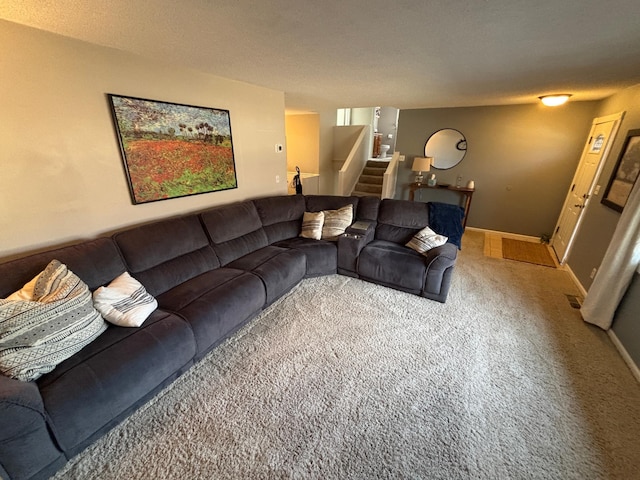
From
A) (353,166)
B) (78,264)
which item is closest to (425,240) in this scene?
(78,264)

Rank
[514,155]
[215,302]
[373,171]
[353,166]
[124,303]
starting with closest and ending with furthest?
[124,303], [215,302], [514,155], [353,166], [373,171]

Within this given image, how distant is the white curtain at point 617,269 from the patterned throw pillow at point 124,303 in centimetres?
371

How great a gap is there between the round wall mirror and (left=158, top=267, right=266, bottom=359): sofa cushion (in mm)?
4380

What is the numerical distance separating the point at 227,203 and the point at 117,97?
57.4 inches

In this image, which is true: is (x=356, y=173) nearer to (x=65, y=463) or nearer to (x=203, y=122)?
(x=203, y=122)

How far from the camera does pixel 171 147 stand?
2.47 m

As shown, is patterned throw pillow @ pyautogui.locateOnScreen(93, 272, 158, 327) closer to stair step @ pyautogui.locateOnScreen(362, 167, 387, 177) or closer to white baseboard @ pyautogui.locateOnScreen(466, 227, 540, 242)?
white baseboard @ pyautogui.locateOnScreen(466, 227, 540, 242)

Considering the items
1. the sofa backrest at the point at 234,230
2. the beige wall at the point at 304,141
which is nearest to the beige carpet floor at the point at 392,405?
the sofa backrest at the point at 234,230

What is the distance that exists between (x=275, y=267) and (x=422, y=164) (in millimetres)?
3730

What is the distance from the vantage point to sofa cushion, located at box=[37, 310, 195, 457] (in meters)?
1.24

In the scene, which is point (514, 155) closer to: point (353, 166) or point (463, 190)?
Result: point (463, 190)

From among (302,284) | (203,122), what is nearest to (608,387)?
(302,284)

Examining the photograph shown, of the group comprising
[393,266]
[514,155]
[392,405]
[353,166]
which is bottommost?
[392,405]

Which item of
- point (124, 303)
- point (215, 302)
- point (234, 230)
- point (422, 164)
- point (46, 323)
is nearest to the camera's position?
point (46, 323)
